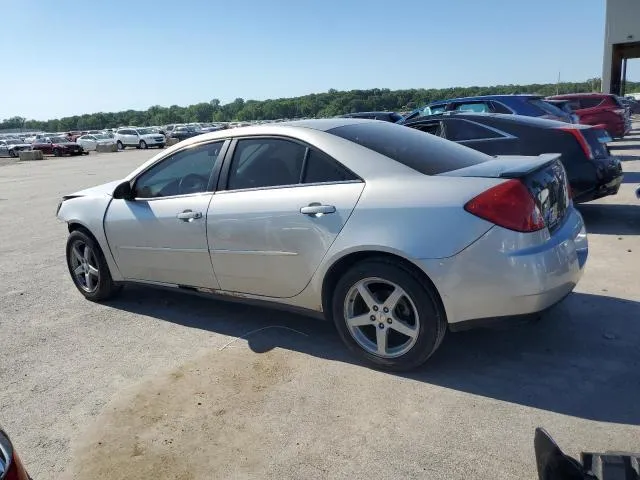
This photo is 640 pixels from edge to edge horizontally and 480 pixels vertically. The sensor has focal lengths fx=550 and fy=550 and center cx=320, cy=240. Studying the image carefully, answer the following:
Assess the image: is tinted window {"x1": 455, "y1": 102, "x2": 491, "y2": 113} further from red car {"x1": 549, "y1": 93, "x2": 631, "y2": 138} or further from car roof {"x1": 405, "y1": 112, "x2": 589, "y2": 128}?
red car {"x1": 549, "y1": 93, "x2": 631, "y2": 138}

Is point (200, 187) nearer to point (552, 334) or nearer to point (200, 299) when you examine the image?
point (200, 299)

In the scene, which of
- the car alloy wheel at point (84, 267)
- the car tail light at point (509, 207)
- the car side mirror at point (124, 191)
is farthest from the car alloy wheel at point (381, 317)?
the car alloy wheel at point (84, 267)

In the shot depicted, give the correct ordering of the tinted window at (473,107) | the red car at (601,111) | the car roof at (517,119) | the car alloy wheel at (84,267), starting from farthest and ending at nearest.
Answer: the red car at (601,111), the tinted window at (473,107), the car roof at (517,119), the car alloy wheel at (84,267)

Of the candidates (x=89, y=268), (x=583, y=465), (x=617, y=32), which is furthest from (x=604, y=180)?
(x=617, y=32)

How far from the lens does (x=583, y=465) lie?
1.91 metres

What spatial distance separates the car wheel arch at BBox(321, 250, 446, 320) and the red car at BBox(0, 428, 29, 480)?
2.16 meters

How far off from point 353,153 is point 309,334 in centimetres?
146

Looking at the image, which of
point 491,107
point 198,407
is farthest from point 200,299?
point 491,107

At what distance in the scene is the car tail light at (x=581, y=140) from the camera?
6684mm

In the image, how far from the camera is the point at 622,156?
14.4 metres

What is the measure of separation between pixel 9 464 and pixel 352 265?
88.9 inches

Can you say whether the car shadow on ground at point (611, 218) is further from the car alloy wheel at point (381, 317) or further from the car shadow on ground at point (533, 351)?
the car alloy wheel at point (381, 317)

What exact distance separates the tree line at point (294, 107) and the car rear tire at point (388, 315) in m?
34.9

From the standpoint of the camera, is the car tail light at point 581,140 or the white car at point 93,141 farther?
the white car at point 93,141
